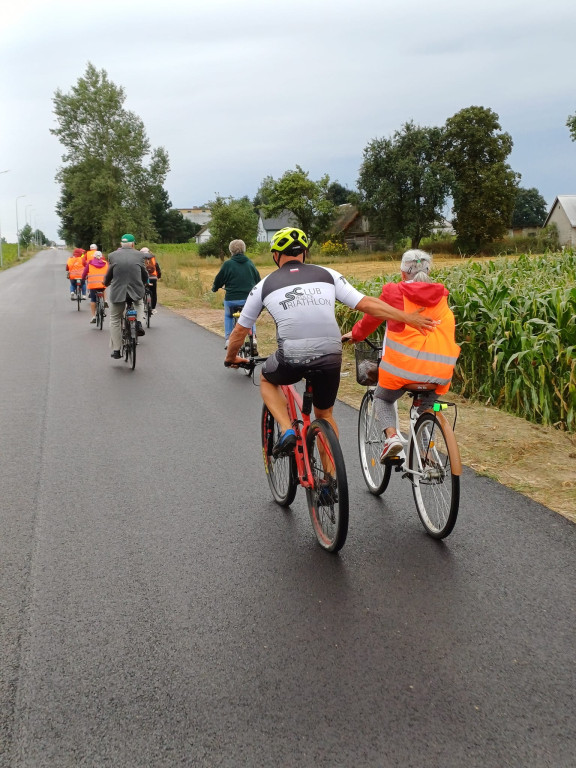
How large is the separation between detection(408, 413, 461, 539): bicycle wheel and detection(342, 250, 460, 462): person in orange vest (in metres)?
0.16

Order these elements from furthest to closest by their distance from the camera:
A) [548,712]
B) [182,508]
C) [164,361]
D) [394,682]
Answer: [164,361]
[182,508]
[394,682]
[548,712]

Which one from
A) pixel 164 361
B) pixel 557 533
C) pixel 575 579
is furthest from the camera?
pixel 164 361

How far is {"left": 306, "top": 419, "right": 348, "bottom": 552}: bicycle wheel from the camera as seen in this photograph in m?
4.43

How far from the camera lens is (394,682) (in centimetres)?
327

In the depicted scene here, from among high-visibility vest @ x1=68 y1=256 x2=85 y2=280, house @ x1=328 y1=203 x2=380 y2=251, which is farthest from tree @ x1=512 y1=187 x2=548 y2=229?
high-visibility vest @ x1=68 y1=256 x2=85 y2=280

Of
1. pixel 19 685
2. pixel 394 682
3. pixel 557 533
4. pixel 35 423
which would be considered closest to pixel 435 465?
pixel 557 533

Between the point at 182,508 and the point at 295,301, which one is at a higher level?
the point at 295,301

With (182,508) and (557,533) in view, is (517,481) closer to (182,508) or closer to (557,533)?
(557,533)

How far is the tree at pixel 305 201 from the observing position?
85812 mm

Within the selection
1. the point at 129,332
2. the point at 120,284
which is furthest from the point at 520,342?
the point at 120,284

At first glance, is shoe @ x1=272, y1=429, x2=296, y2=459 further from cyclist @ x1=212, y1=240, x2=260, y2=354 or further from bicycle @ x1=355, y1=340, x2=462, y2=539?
cyclist @ x1=212, y1=240, x2=260, y2=354

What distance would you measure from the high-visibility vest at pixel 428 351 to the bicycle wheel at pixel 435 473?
0.89 ft

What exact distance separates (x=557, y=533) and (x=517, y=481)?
1190mm

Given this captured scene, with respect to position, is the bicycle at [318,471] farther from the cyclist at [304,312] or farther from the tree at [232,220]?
the tree at [232,220]
